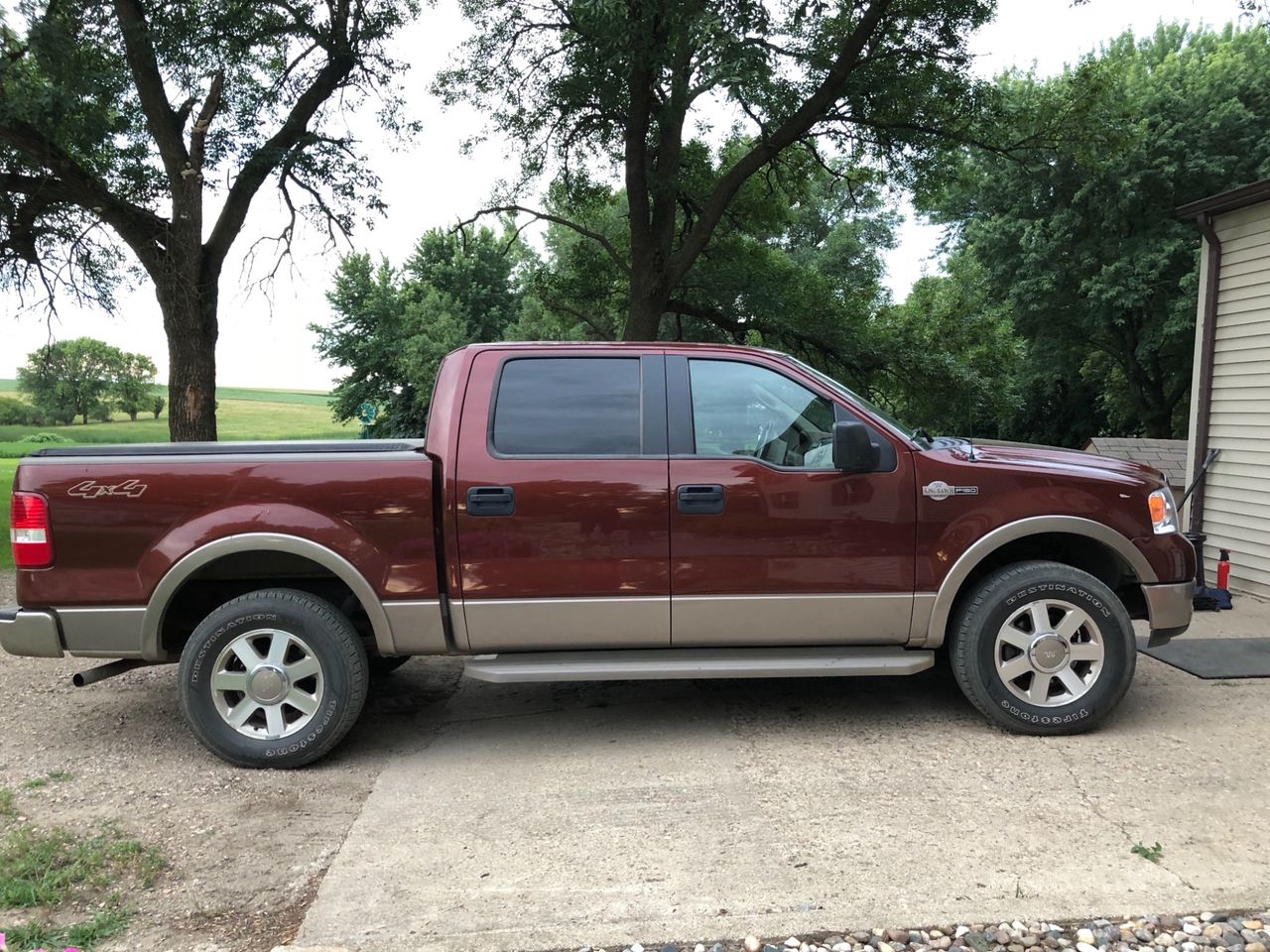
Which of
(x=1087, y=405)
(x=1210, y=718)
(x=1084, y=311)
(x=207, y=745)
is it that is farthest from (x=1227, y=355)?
Result: (x=1087, y=405)

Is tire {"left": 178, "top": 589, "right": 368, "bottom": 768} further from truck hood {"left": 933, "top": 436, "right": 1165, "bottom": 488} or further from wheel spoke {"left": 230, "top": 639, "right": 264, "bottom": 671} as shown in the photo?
truck hood {"left": 933, "top": 436, "right": 1165, "bottom": 488}

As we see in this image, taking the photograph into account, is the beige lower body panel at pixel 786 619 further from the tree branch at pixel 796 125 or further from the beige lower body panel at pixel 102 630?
the tree branch at pixel 796 125

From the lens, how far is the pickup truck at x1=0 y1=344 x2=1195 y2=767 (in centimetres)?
391

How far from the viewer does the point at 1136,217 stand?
21781 millimetres

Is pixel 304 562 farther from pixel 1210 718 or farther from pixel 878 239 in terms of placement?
pixel 878 239

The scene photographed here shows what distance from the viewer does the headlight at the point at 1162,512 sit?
4.22 metres

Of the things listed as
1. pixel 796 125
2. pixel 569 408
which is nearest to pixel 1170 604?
pixel 569 408

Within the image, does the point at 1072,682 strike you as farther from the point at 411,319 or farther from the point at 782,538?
the point at 411,319

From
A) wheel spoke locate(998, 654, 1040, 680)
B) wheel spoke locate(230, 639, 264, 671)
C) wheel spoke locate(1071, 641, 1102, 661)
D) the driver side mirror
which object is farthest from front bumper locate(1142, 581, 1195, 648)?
wheel spoke locate(230, 639, 264, 671)

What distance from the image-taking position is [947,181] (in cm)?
1366

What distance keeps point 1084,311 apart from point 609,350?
2321 cm

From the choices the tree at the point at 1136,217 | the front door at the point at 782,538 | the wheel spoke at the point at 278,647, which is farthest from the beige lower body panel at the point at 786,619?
the tree at the point at 1136,217

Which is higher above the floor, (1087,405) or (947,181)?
(947,181)

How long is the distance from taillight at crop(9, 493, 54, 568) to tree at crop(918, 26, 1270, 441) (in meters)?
17.4
